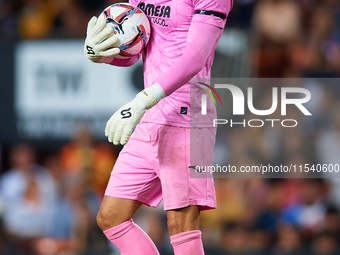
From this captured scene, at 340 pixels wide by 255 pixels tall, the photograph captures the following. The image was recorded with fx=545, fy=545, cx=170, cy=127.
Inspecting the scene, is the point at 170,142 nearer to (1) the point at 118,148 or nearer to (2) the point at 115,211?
(2) the point at 115,211

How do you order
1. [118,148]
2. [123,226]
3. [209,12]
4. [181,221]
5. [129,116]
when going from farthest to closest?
[118,148] → [123,226] → [181,221] → [209,12] → [129,116]

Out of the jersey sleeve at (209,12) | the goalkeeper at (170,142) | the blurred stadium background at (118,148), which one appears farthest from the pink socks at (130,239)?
the blurred stadium background at (118,148)

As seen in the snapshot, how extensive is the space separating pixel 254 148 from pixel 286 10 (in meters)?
1.98

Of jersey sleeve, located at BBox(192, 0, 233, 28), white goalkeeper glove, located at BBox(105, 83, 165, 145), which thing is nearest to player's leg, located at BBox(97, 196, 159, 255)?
white goalkeeper glove, located at BBox(105, 83, 165, 145)

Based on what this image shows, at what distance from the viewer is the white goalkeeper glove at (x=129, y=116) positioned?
8.55ft

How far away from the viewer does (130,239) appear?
9.66 feet

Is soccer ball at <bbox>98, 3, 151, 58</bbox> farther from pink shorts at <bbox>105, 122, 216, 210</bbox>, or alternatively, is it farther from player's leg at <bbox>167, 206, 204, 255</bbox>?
player's leg at <bbox>167, 206, 204, 255</bbox>

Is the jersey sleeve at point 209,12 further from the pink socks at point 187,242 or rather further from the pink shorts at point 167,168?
the pink socks at point 187,242

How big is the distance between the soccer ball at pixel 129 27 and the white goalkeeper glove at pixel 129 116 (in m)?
0.35

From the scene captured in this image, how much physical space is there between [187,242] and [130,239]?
33cm

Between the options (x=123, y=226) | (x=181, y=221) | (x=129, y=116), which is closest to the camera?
(x=129, y=116)

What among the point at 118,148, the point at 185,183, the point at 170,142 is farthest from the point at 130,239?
the point at 118,148

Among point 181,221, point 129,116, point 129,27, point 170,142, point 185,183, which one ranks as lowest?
point 181,221

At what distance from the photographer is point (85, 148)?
269 inches
